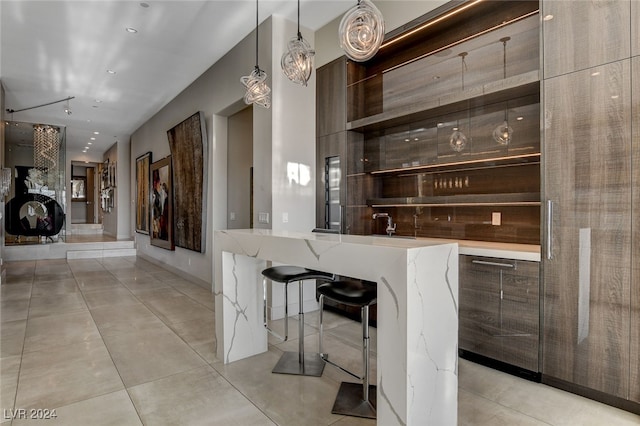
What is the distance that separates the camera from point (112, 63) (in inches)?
212

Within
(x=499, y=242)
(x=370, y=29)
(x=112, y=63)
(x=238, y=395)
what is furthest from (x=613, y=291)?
(x=112, y=63)

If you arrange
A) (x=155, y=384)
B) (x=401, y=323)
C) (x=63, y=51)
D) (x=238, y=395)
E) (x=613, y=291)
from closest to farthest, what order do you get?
(x=401, y=323)
(x=613, y=291)
(x=238, y=395)
(x=155, y=384)
(x=63, y=51)

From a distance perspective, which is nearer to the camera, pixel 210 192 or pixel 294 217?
pixel 294 217

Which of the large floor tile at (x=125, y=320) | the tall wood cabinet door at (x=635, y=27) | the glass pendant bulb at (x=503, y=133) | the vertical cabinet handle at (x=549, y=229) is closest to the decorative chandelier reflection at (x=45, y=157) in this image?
the large floor tile at (x=125, y=320)

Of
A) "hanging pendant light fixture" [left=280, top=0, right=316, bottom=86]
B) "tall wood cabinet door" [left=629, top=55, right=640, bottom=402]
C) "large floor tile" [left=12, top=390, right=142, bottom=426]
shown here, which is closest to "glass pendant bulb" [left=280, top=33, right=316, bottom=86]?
"hanging pendant light fixture" [left=280, top=0, right=316, bottom=86]

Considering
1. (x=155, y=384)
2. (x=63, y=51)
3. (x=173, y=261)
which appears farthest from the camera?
(x=173, y=261)

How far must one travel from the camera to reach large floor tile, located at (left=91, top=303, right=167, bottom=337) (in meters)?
3.78

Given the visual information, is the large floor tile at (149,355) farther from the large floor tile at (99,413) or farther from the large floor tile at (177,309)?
the large floor tile at (177,309)

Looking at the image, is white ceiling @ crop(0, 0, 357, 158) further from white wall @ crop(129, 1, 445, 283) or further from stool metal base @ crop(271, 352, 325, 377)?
stool metal base @ crop(271, 352, 325, 377)

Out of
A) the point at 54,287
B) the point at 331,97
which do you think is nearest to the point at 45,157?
the point at 54,287

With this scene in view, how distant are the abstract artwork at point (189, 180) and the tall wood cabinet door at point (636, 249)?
16.9ft

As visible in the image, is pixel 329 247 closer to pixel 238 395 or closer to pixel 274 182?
pixel 238 395

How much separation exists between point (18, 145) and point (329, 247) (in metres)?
10.7

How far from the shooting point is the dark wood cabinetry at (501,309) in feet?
8.64
